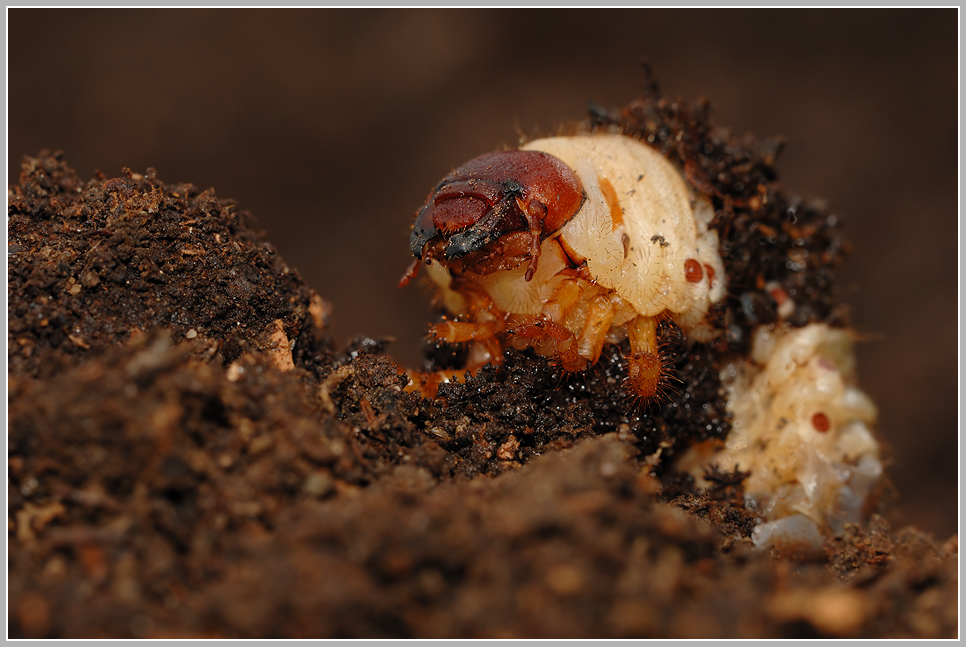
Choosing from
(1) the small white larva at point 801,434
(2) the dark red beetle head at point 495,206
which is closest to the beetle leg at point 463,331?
(2) the dark red beetle head at point 495,206

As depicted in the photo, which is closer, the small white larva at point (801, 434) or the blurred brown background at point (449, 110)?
the small white larva at point (801, 434)

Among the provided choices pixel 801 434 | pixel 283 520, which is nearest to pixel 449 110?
pixel 801 434

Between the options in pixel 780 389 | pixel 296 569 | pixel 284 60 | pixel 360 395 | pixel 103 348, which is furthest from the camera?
pixel 284 60

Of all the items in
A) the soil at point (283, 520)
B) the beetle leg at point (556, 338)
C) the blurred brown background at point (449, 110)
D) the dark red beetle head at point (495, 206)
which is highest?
the blurred brown background at point (449, 110)

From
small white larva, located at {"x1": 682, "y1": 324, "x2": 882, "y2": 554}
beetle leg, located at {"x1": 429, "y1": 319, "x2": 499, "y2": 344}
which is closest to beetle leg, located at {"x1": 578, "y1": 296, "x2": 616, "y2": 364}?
beetle leg, located at {"x1": 429, "y1": 319, "x2": 499, "y2": 344}

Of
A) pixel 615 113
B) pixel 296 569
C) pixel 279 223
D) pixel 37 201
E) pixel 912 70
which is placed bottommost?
pixel 296 569

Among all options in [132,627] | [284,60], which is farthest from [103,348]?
[284,60]

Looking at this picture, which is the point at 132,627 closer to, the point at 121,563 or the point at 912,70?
the point at 121,563

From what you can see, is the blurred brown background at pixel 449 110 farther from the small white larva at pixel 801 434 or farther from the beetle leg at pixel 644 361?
the beetle leg at pixel 644 361

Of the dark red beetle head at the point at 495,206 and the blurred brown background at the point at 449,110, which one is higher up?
the blurred brown background at the point at 449,110
